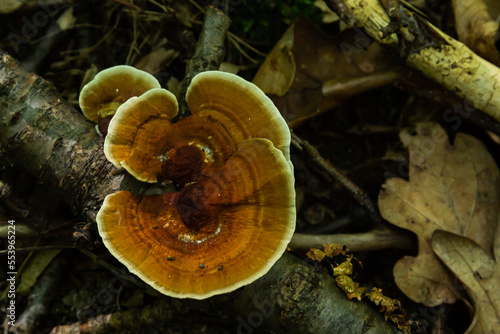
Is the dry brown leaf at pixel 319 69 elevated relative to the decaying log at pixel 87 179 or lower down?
elevated

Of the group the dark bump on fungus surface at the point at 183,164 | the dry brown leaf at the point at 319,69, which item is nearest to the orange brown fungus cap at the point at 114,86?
the dark bump on fungus surface at the point at 183,164

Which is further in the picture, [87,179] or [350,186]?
[350,186]

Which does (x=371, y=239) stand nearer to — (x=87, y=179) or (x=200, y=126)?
(x=200, y=126)

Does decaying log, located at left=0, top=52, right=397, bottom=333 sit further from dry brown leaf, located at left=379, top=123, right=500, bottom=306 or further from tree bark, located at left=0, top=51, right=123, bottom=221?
dry brown leaf, located at left=379, top=123, right=500, bottom=306

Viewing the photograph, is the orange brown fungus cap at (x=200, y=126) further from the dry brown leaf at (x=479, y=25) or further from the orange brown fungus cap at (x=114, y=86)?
the dry brown leaf at (x=479, y=25)

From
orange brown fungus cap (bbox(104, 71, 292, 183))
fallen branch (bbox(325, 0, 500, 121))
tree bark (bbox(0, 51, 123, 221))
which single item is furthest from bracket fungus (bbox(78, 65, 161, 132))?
fallen branch (bbox(325, 0, 500, 121))

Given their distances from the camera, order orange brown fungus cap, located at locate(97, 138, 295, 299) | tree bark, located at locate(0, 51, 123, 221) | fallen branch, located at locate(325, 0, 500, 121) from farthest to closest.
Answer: fallen branch, located at locate(325, 0, 500, 121), tree bark, located at locate(0, 51, 123, 221), orange brown fungus cap, located at locate(97, 138, 295, 299)

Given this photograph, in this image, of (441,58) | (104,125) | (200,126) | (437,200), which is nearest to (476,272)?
(437,200)
